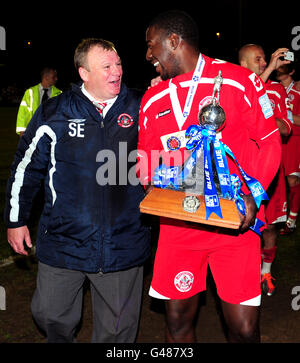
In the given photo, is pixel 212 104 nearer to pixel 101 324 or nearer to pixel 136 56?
pixel 101 324

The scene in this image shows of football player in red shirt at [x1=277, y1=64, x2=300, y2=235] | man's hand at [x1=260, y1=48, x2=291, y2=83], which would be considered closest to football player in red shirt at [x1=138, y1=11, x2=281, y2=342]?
man's hand at [x1=260, y1=48, x2=291, y2=83]

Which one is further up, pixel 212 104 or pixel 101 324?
A: pixel 212 104

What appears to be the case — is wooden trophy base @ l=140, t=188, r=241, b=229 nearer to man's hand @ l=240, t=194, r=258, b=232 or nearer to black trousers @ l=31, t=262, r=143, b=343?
man's hand @ l=240, t=194, r=258, b=232

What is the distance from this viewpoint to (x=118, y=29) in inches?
1670

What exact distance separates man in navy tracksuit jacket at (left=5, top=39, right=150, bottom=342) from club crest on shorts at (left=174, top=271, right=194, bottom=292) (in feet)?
1.04

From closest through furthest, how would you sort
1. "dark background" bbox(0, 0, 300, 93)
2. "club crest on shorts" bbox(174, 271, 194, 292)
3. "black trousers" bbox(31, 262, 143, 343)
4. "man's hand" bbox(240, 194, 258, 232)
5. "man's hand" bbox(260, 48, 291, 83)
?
"man's hand" bbox(240, 194, 258, 232) < "club crest on shorts" bbox(174, 271, 194, 292) < "black trousers" bbox(31, 262, 143, 343) < "man's hand" bbox(260, 48, 291, 83) < "dark background" bbox(0, 0, 300, 93)

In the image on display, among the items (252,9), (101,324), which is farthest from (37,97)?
(252,9)

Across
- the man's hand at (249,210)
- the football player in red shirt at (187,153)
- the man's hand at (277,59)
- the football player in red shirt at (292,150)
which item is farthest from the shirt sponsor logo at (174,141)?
the football player in red shirt at (292,150)

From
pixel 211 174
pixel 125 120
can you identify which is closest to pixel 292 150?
pixel 125 120

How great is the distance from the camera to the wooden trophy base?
2.14 m

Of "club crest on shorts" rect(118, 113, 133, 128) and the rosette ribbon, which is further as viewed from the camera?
"club crest on shorts" rect(118, 113, 133, 128)

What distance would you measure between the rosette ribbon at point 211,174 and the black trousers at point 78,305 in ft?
2.80

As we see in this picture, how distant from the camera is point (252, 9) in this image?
123 feet

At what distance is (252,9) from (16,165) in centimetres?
3919
